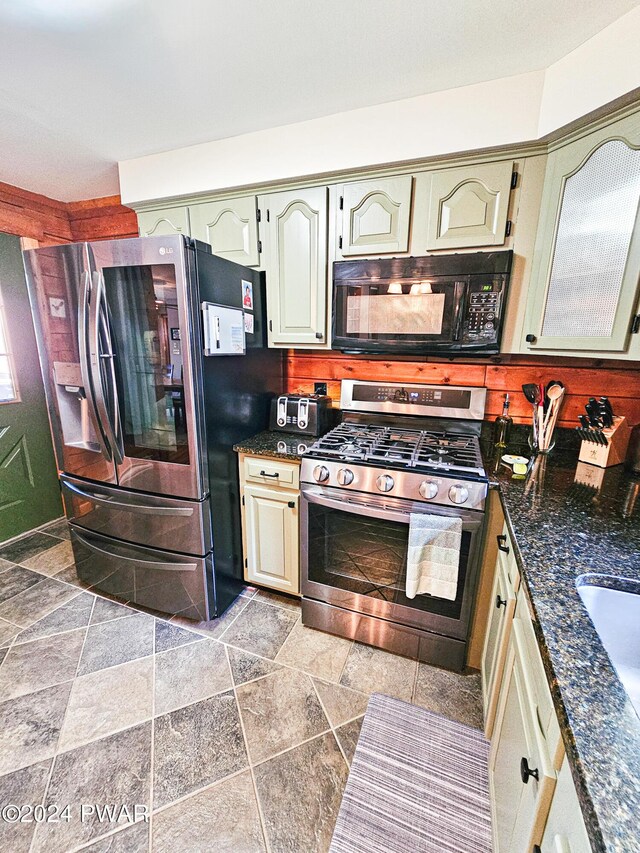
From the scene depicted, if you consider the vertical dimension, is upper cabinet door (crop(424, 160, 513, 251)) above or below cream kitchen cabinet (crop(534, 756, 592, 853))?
above

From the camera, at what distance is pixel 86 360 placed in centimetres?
166

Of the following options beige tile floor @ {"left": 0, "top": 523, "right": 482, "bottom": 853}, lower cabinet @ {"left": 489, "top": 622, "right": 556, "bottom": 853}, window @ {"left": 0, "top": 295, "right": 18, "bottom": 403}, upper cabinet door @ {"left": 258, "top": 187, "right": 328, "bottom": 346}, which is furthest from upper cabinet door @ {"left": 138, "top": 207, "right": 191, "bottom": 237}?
lower cabinet @ {"left": 489, "top": 622, "right": 556, "bottom": 853}

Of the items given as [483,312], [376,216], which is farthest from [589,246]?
[376,216]

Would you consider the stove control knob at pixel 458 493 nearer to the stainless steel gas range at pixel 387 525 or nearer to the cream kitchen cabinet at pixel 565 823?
the stainless steel gas range at pixel 387 525

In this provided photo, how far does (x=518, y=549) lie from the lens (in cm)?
102

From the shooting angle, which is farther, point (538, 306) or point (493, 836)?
point (538, 306)

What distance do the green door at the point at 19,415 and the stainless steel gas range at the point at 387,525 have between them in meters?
2.34

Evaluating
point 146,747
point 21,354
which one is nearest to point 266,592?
point 146,747

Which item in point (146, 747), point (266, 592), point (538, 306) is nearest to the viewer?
point (146, 747)

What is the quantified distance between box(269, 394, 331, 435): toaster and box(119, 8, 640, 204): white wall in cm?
113

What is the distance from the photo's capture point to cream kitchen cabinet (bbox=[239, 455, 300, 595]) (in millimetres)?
1867

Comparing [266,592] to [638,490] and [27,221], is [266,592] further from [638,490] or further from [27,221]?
[27,221]

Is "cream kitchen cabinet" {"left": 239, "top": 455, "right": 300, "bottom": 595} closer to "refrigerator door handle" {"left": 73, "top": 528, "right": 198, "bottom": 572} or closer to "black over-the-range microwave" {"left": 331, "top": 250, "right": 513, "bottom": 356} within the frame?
"refrigerator door handle" {"left": 73, "top": 528, "right": 198, "bottom": 572}

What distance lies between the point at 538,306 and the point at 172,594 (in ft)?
7.41
